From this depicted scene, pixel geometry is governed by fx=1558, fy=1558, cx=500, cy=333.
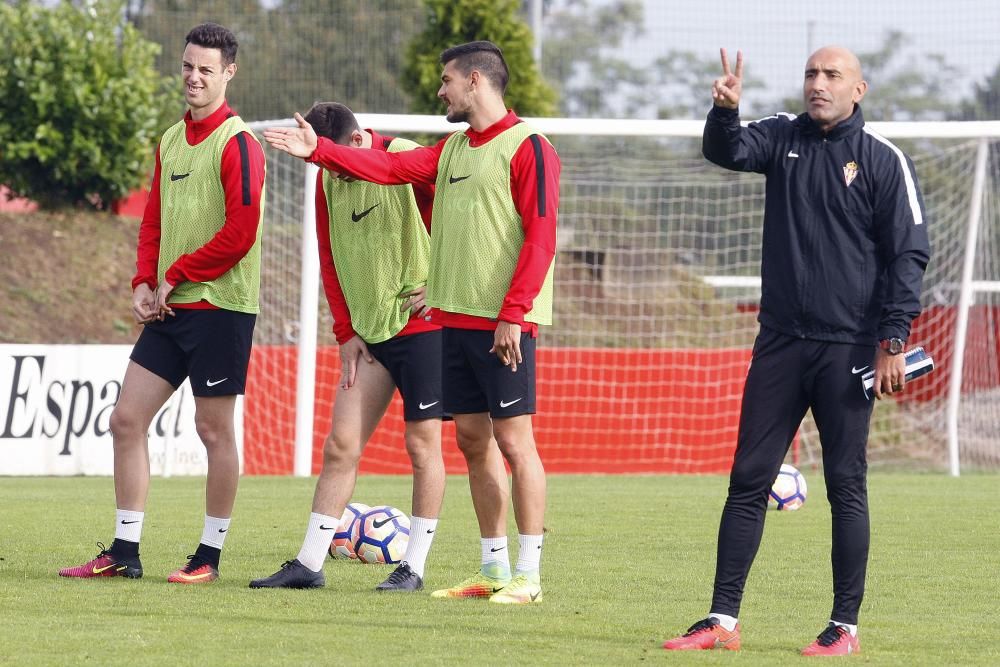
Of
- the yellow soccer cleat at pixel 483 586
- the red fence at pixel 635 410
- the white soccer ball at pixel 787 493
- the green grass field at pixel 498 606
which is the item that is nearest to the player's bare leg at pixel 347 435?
the green grass field at pixel 498 606

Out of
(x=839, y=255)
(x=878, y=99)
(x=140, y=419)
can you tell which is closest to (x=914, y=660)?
(x=839, y=255)

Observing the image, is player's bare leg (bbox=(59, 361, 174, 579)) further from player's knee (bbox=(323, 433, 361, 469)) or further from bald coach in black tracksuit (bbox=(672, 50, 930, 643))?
bald coach in black tracksuit (bbox=(672, 50, 930, 643))

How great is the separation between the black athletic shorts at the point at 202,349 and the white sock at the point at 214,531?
0.55 m

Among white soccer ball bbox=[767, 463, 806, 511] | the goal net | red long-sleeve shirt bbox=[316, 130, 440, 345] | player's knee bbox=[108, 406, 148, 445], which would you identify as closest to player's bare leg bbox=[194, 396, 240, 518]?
player's knee bbox=[108, 406, 148, 445]

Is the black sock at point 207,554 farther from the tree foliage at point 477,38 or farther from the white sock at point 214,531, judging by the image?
the tree foliage at point 477,38

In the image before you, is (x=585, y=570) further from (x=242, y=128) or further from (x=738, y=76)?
(x=738, y=76)

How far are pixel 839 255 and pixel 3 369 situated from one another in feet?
30.0

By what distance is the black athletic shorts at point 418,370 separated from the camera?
6.63m

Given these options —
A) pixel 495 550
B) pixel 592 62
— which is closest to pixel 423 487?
pixel 495 550

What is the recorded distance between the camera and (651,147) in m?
32.2

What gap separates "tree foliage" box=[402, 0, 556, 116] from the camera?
17.7 metres

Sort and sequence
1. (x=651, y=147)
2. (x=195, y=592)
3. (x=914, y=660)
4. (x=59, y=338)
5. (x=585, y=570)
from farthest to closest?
1. (x=651, y=147)
2. (x=59, y=338)
3. (x=585, y=570)
4. (x=195, y=592)
5. (x=914, y=660)

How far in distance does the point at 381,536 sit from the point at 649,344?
12785 millimetres

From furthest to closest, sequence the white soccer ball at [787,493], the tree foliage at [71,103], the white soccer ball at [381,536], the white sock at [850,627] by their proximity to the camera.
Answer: the tree foliage at [71,103] → the white soccer ball at [787,493] → the white soccer ball at [381,536] → the white sock at [850,627]
